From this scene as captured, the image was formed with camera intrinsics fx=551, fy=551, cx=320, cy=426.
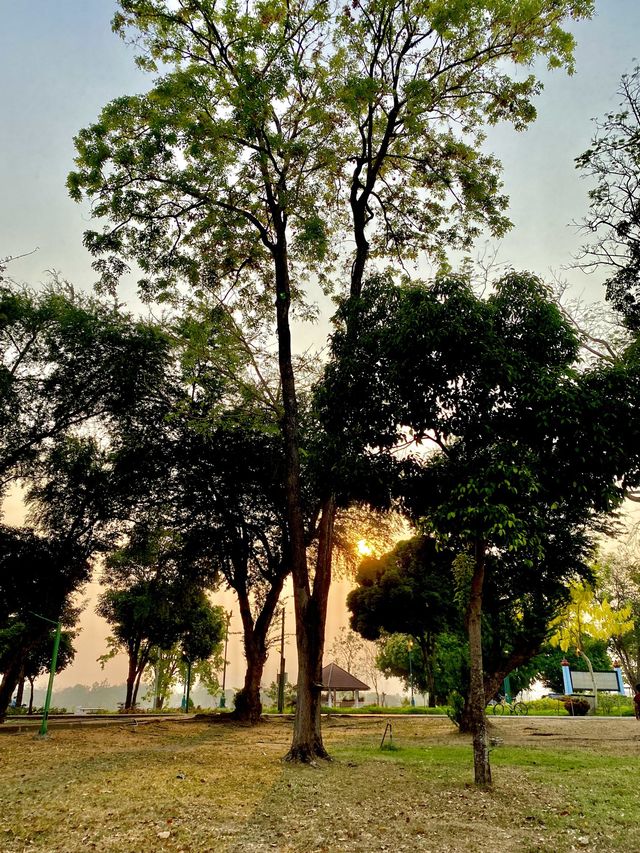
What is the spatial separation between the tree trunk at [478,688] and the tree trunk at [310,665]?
3.78m

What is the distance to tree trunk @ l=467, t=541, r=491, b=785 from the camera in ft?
30.1

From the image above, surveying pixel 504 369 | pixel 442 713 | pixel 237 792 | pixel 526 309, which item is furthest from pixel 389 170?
pixel 442 713

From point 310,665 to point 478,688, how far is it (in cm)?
422

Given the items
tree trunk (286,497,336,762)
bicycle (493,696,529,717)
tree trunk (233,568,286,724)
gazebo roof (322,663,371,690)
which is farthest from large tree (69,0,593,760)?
gazebo roof (322,663,371,690)

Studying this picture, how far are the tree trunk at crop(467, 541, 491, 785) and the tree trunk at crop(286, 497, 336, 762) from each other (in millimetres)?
3784

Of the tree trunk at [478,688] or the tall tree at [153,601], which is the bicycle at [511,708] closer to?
the tall tree at [153,601]

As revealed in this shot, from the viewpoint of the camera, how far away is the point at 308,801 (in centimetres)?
815

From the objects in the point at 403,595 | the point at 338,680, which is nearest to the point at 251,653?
the point at 403,595

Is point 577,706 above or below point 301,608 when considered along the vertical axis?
below

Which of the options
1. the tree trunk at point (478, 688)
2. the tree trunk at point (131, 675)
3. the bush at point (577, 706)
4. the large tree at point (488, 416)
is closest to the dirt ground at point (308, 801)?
the tree trunk at point (478, 688)

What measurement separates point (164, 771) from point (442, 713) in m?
26.1

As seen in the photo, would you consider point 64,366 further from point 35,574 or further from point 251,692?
point 251,692

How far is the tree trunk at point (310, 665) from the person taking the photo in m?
11.9

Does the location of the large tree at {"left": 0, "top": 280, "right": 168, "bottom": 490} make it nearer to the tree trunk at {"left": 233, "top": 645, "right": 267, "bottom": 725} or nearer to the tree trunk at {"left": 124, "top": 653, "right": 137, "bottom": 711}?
Result: the tree trunk at {"left": 233, "top": 645, "right": 267, "bottom": 725}
